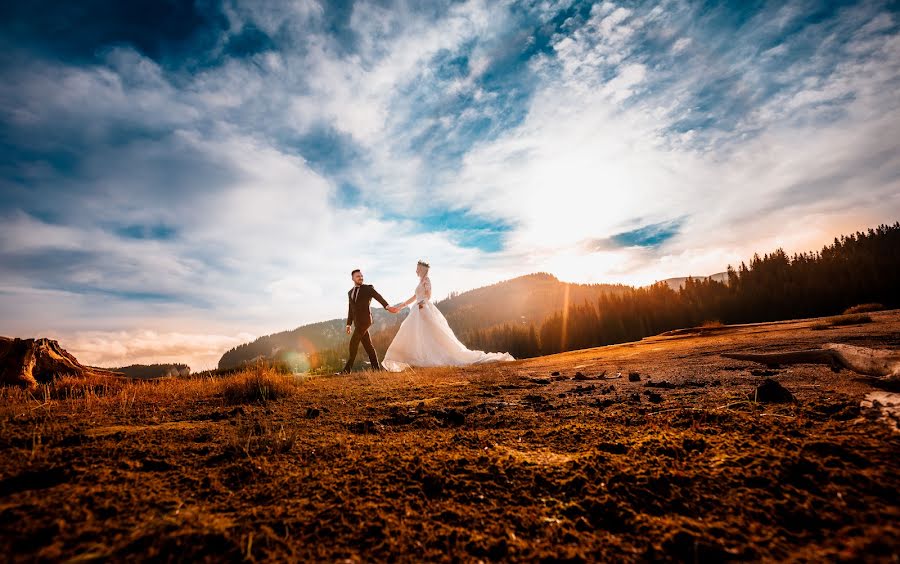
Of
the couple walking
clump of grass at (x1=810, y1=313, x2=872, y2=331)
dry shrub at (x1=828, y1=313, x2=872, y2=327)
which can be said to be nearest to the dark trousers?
the couple walking

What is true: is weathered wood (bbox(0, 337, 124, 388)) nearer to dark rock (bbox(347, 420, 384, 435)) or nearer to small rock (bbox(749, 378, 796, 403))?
dark rock (bbox(347, 420, 384, 435))

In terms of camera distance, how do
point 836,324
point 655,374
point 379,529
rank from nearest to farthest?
point 379,529, point 655,374, point 836,324

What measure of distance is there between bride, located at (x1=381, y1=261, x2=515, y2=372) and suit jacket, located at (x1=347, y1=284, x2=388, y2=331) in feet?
4.92

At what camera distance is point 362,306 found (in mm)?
12109

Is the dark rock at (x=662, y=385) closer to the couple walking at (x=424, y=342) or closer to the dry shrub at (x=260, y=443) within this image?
the dry shrub at (x=260, y=443)

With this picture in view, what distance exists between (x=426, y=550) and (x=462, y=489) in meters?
0.48

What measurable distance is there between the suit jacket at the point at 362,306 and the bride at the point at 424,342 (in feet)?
4.92

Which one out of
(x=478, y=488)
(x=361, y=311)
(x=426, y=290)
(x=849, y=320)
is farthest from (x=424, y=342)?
(x=849, y=320)

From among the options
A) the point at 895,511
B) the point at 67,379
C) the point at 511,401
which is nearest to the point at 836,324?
the point at 511,401

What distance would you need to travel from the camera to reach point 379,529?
1533 millimetres

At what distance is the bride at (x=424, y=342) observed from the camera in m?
13.5

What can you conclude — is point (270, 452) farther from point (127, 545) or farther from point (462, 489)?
point (462, 489)

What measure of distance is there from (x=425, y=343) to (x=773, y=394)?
445 inches

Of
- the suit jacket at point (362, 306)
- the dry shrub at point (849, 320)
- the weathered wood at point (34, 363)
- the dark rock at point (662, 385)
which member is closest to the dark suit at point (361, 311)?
the suit jacket at point (362, 306)
